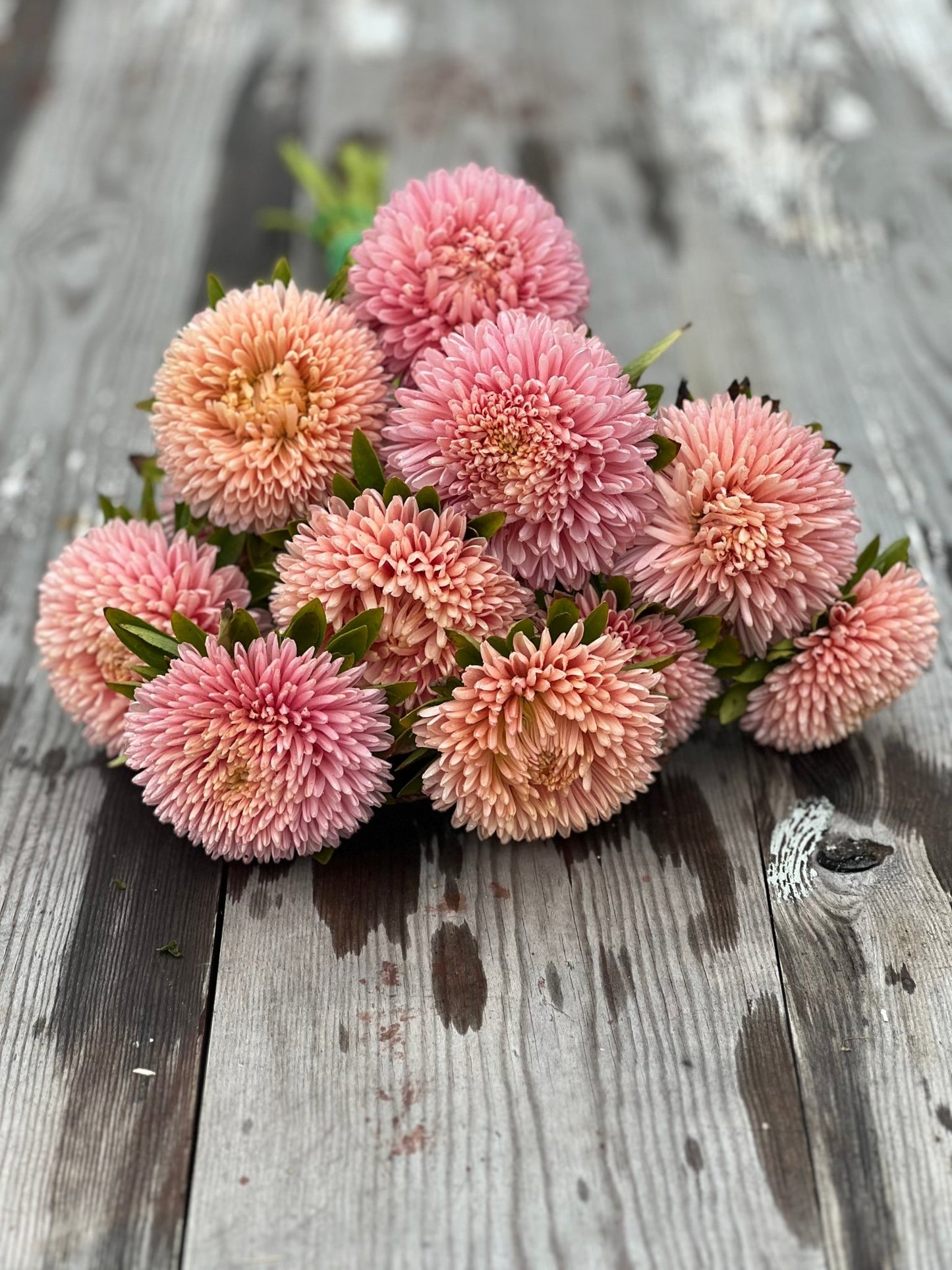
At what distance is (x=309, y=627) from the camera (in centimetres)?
85

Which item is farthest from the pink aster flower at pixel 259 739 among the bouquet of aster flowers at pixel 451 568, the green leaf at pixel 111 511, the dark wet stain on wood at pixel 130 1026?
the green leaf at pixel 111 511

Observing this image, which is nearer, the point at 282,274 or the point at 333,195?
the point at 282,274

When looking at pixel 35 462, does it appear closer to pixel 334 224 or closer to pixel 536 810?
pixel 334 224

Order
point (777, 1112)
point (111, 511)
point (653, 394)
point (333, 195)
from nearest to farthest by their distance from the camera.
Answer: point (777, 1112) < point (653, 394) < point (111, 511) < point (333, 195)

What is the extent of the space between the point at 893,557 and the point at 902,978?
330 mm

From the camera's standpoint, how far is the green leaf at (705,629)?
0.91 metres

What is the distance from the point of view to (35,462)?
1453 mm

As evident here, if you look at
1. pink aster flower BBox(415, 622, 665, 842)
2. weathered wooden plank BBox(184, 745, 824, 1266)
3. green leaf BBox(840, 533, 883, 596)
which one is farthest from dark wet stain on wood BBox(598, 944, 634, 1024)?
green leaf BBox(840, 533, 883, 596)

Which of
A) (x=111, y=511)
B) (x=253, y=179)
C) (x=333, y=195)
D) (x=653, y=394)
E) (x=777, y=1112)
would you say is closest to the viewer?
(x=777, y=1112)

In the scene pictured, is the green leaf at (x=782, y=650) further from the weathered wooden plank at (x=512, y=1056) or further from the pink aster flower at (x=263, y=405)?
the pink aster flower at (x=263, y=405)

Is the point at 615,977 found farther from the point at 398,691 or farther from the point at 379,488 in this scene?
the point at 379,488

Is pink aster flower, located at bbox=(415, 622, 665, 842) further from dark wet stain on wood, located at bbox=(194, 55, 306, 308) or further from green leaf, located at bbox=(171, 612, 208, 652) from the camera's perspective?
dark wet stain on wood, located at bbox=(194, 55, 306, 308)

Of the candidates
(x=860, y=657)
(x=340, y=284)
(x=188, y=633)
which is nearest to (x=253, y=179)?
(x=340, y=284)

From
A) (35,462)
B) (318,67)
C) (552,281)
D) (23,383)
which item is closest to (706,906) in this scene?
(552,281)
